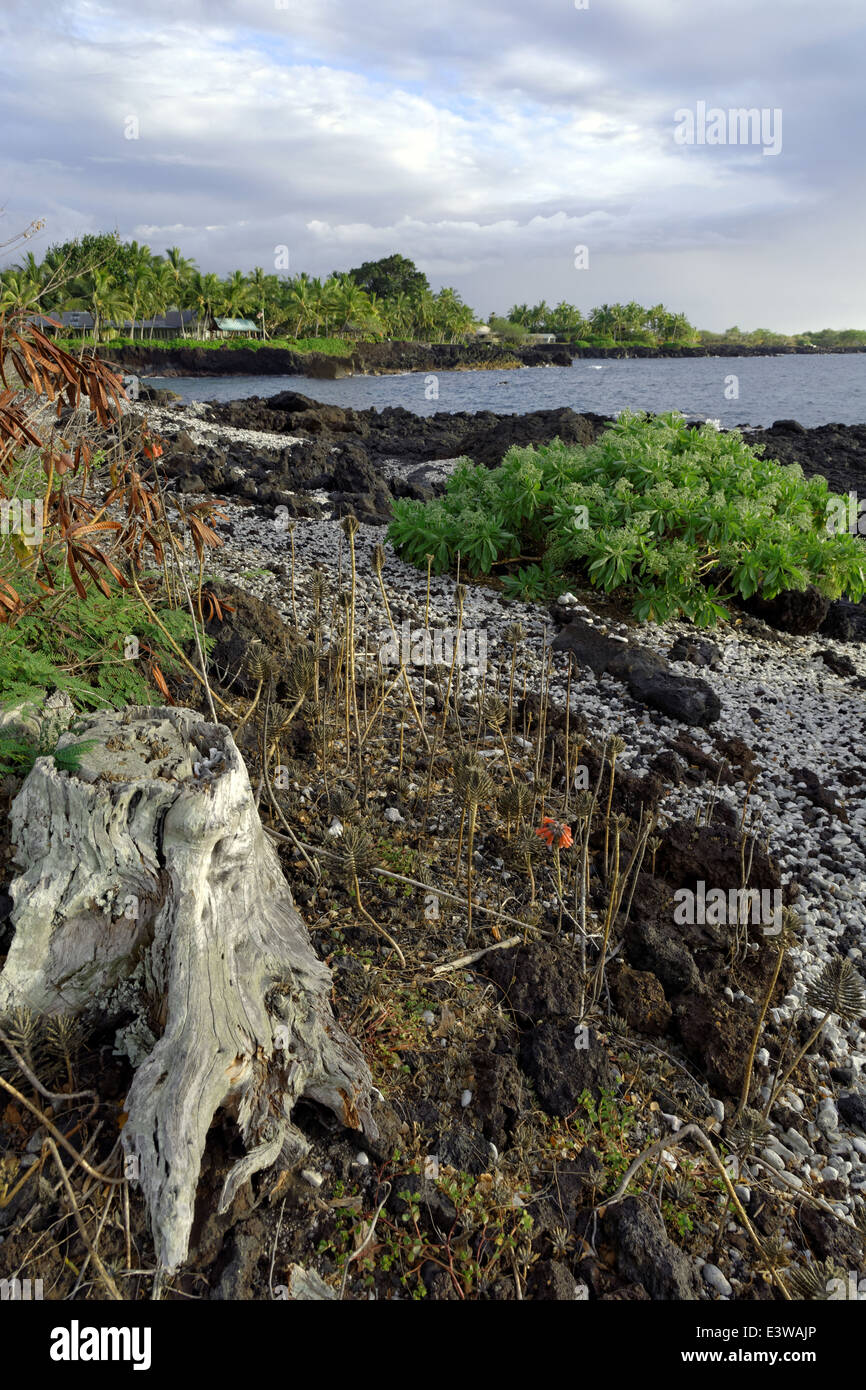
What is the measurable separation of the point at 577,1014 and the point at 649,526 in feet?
15.6

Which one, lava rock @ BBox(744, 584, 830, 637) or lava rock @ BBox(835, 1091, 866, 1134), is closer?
lava rock @ BBox(835, 1091, 866, 1134)

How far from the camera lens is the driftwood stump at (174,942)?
85.1 inches

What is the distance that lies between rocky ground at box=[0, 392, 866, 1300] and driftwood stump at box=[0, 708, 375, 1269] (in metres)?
0.14

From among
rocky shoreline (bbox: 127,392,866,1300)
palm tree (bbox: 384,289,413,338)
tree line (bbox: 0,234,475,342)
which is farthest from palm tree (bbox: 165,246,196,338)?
rocky shoreline (bbox: 127,392,866,1300)

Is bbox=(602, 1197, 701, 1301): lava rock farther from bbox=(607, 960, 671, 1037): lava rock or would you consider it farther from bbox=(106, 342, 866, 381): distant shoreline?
bbox=(106, 342, 866, 381): distant shoreline

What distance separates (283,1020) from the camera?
90.5 inches

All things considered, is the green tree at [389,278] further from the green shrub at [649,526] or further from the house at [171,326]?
the green shrub at [649,526]

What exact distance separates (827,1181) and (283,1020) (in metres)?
1.78

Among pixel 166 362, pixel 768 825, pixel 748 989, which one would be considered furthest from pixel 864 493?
pixel 166 362

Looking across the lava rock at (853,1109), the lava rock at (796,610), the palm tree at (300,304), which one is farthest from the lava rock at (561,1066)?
the palm tree at (300,304)

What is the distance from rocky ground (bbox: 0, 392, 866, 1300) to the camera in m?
2.09

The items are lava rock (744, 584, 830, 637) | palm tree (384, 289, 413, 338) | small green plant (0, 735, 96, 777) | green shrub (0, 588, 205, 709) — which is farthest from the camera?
palm tree (384, 289, 413, 338)

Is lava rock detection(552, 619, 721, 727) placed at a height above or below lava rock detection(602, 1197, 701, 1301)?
above

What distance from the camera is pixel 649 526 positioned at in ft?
21.8
